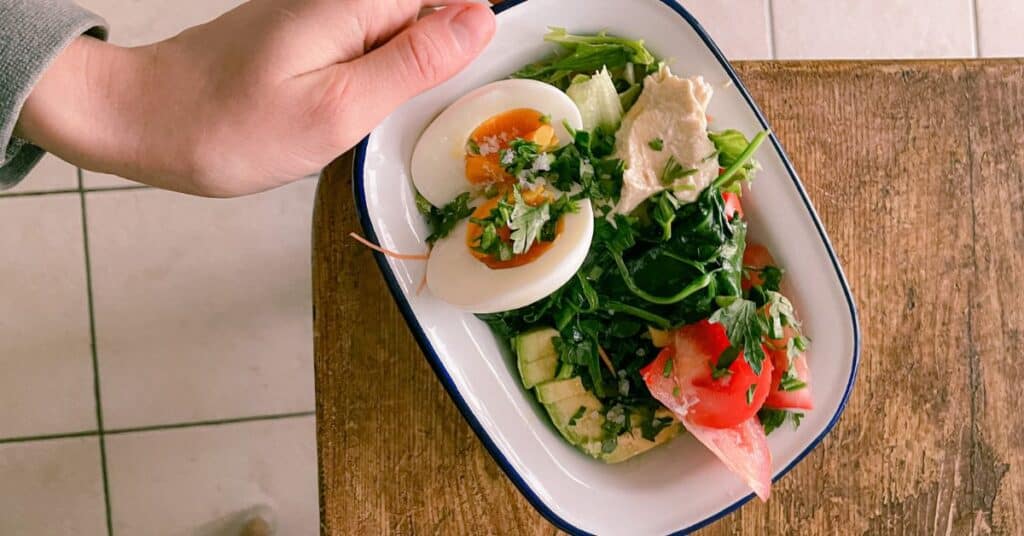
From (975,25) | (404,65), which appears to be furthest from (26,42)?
(975,25)

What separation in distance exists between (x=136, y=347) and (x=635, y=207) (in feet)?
3.23

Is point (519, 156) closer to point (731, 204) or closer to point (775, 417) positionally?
point (731, 204)

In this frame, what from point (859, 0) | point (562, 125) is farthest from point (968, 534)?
point (859, 0)

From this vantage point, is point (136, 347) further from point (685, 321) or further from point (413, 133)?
point (685, 321)

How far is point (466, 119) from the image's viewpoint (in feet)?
2.54

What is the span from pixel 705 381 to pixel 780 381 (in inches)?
3.5

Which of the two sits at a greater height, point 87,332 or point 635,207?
point 635,207

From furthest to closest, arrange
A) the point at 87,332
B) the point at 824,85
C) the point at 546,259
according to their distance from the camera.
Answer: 1. the point at 87,332
2. the point at 824,85
3. the point at 546,259

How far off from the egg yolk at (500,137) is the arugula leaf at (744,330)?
0.80ft

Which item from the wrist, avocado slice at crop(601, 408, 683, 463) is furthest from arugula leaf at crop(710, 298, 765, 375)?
the wrist

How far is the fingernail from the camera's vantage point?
72 centimetres

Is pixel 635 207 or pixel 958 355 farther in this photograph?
pixel 958 355

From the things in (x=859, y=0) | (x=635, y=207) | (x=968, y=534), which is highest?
(x=635, y=207)

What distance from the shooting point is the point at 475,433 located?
2.73 feet
